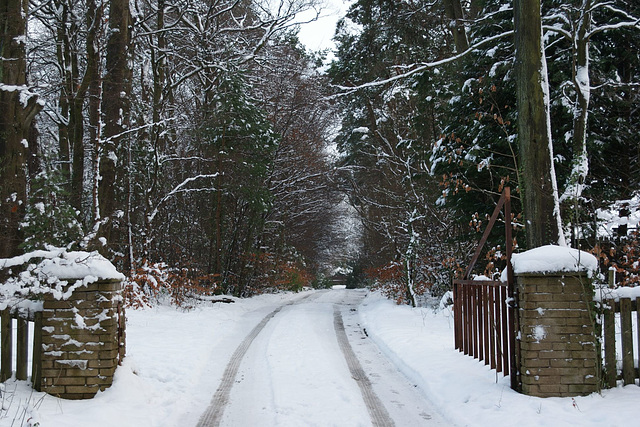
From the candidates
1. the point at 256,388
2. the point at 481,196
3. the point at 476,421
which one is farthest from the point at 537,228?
the point at 481,196

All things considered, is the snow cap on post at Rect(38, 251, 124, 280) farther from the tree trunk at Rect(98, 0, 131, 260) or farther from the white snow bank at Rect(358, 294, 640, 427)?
the tree trunk at Rect(98, 0, 131, 260)

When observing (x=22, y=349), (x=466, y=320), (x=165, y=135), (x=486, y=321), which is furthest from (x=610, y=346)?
(x=165, y=135)

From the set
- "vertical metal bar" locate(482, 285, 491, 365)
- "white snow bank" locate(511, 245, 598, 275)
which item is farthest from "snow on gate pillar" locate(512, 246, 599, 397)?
"vertical metal bar" locate(482, 285, 491, 365)

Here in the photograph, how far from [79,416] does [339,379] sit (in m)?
3.04

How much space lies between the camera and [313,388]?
5.75 meters

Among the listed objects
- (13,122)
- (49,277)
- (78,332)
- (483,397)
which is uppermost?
(13,122)

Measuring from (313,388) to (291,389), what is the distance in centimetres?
26

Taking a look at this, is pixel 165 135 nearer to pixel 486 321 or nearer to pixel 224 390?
pixel 224 390

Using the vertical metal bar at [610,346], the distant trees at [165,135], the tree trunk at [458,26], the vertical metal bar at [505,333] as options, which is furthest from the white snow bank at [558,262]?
the tree trunk at [458,26]

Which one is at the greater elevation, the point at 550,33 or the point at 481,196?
the point at 550,33

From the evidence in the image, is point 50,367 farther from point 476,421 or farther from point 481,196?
point 481,196

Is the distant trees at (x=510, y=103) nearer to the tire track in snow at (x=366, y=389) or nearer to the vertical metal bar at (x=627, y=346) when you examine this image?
the vertical metal bar at (x=627, y=346)

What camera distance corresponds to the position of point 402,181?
1527 cm

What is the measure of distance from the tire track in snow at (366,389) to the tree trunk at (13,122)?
603 cm
